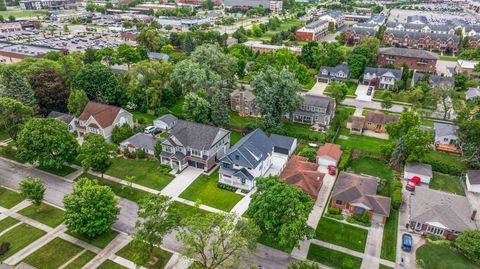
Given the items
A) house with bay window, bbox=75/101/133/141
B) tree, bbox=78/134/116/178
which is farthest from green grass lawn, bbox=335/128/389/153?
house with bay window, bbox=75/101/133/141

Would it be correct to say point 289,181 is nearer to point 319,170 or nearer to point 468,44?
point 319,170

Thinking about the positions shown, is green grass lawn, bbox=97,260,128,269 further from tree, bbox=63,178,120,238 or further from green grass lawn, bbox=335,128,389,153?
green grass lawn, bbox=335,128,389,153

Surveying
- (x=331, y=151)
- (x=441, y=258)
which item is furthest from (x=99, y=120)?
(x=441, y=258)

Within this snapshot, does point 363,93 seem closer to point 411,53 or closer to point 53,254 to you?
point 411,53

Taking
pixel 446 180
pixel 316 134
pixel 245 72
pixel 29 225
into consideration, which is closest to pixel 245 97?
pixel 316 134

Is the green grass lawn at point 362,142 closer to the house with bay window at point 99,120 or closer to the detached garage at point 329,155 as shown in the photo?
the detached garage at point 329,155
